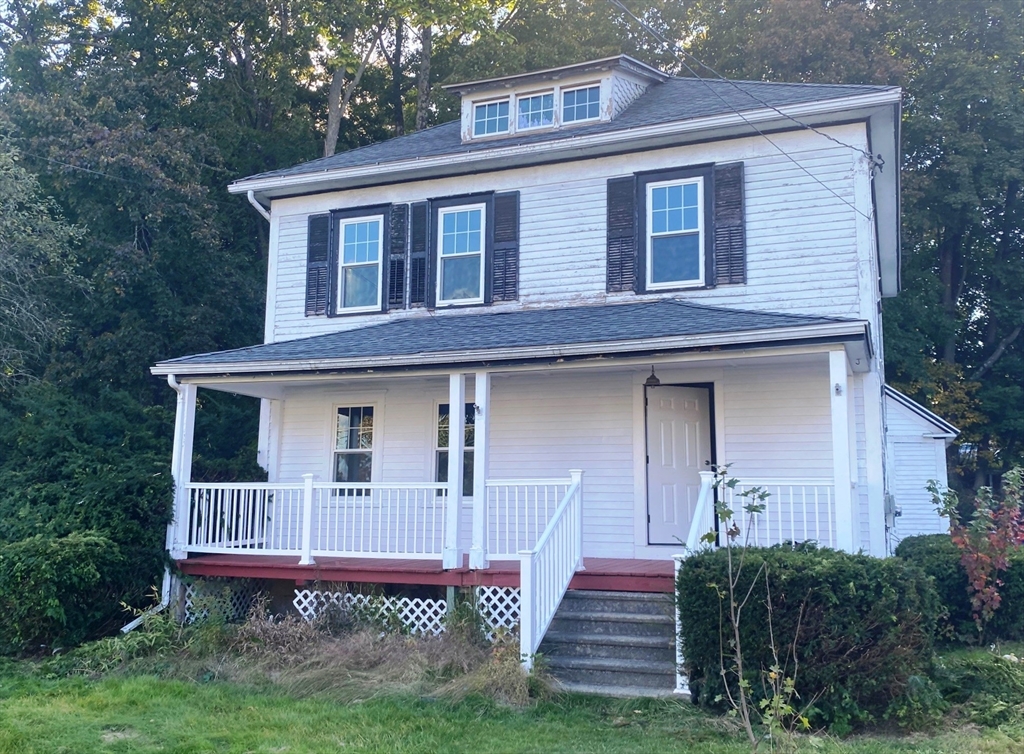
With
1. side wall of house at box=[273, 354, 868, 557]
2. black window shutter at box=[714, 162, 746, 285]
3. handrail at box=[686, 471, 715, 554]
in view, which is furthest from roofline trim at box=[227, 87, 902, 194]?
handrail at box=[686, 471, 715, 554]

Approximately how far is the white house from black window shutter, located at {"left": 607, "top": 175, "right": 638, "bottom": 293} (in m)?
0.03

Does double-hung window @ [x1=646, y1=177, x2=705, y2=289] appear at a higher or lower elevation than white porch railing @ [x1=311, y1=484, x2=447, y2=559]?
higher

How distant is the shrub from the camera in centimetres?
982

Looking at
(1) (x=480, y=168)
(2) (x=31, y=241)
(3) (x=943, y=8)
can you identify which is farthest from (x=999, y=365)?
(2) (x=31, y=241)

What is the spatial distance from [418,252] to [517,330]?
2.98 m

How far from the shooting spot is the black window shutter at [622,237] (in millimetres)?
12336

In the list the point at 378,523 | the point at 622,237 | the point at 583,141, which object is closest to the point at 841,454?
the point at 622,237

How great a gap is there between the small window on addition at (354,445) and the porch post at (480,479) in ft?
10.8

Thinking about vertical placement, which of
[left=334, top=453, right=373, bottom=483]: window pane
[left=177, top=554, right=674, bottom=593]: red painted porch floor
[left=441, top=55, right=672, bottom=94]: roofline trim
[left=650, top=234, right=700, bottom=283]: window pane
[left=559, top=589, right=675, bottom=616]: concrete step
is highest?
[left=441, top=55, right=672, bottom=94]: roofline trim

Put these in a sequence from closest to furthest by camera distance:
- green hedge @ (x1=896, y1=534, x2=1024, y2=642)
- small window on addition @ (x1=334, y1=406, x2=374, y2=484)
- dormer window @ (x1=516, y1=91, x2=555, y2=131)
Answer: green hedge @ (x1=896, y1=534, x2=1024, y2=642), small window on addition @ (x1=334, y1=406, x2=374, y2=484), dormer window @ (x1=516, y1=91, x2=555, y2=131)

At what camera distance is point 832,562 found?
24.7 ft

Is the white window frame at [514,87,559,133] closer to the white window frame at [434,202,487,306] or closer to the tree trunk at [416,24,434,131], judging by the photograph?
the white window frame at [434,202,487,306]

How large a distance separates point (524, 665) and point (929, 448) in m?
14.0

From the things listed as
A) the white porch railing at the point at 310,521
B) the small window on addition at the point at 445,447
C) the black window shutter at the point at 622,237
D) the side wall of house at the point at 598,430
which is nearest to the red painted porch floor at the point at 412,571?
the white porch railing at the point at 310,521
